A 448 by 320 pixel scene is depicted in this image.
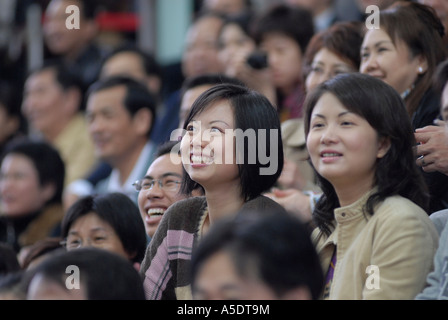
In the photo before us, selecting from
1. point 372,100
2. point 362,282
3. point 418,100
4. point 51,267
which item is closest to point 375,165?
point 372,100

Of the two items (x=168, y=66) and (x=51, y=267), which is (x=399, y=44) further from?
(x=168, y=66)

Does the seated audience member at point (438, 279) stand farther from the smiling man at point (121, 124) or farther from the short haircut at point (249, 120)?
the smiling man at point (121, 124)

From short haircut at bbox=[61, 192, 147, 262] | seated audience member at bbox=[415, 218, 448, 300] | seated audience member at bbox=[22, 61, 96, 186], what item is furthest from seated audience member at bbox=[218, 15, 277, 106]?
seated audience member at bbox=[415, 218, 448, 300]

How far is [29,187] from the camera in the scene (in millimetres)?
3758

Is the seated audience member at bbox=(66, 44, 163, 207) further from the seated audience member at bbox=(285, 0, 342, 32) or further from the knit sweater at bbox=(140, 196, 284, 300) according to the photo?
the knit sweater at bbox=(140, 196, 284, 300)

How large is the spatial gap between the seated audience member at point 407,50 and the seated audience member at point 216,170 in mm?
617

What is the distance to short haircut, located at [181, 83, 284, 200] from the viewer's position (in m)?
2.09

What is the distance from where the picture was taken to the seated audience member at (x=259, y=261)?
4.86 feet

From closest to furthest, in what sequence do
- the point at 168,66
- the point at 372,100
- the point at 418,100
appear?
the point at 372,100 → the point at 418,100 → the point at 168,66

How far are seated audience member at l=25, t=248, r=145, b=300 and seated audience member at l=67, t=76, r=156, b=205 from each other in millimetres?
2030

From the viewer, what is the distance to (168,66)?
5121mm
